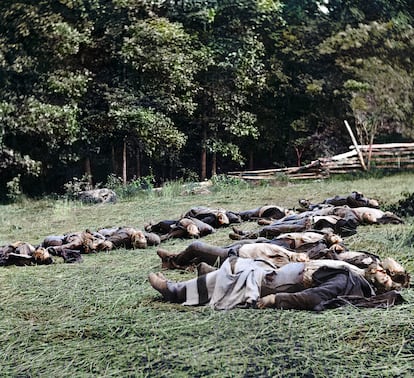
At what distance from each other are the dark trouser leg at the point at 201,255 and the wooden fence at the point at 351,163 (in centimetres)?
683

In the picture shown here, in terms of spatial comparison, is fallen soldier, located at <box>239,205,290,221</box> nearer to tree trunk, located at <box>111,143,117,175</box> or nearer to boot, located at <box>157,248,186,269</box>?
boot, located at <box>157,248,186,269</box>

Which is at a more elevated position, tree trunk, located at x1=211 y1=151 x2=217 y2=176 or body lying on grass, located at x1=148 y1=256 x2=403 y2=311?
tree trunk, located at x1=211 y1=151 x2=217 y2=176

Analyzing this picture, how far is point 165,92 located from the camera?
1038 cm

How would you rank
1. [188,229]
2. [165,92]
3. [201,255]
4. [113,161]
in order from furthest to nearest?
[113,161]
[165,92]
[188,229]
[201,255]

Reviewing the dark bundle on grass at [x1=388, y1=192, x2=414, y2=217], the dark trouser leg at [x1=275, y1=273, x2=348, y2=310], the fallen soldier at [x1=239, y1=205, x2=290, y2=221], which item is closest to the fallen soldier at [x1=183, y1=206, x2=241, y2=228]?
the fallen soldier at [x1=239, y1=205, x2=290, y2=221]

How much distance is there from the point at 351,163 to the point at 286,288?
843 centimetres

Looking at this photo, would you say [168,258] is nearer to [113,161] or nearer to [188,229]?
[188,229]

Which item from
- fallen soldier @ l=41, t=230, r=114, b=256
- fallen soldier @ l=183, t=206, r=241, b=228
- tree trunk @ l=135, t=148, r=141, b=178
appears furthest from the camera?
tree trunk @ l=135, t=148, r=141, b=178

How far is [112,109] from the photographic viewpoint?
9.54 meters

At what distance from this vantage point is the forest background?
30.2 feet

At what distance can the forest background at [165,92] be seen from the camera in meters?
9.20

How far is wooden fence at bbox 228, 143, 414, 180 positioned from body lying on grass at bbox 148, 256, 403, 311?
24.6 feet

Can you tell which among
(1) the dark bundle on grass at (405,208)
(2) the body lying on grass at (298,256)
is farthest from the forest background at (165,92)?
(2) the body lying on grass at (298,256)

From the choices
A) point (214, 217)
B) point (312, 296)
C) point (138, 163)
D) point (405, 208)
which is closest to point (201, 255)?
point (312, 296)
